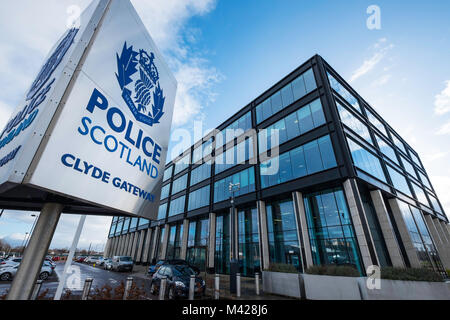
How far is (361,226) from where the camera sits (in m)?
14.6

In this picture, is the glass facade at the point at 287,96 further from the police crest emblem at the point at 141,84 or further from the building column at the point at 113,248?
the building column at the point at 113,248

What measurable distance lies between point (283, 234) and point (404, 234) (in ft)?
39.4

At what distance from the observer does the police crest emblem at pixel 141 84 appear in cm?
332

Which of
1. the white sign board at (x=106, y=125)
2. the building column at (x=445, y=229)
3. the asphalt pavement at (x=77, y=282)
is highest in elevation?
the building column at (x=445, y=229)

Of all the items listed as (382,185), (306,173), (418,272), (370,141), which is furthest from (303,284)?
(370,141)

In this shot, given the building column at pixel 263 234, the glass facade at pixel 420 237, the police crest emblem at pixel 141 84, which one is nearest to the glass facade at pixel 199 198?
the building column at pixel 263 234

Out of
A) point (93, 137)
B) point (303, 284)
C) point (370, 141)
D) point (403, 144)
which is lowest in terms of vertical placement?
point (303, 284)

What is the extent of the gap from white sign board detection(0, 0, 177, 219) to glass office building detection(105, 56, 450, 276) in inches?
475

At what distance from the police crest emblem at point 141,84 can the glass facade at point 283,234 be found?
18.3 m

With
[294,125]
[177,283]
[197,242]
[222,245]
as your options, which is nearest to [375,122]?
[294,125]

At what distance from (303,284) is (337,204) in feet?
26.9

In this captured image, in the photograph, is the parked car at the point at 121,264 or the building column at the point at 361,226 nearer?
the building column at the point at 361,226

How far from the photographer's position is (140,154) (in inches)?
136

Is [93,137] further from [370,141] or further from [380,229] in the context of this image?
[370,141]
